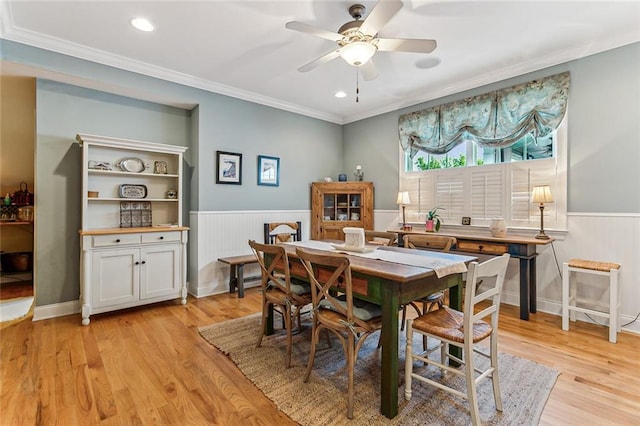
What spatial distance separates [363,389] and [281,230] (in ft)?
10.0

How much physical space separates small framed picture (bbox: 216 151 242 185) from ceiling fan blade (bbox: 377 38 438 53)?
2584 mm

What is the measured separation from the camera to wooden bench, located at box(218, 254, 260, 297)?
3986 mm

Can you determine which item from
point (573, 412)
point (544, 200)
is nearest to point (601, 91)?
point (544, 200)

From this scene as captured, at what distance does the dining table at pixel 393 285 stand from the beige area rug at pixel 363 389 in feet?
0.66

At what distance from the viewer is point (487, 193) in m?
3.84

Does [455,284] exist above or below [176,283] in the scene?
above

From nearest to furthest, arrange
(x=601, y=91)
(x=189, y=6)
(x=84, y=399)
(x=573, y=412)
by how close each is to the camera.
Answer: (x=573, y=412), (x=84, y=399), (x=189, y=6), (x=601, y=91)

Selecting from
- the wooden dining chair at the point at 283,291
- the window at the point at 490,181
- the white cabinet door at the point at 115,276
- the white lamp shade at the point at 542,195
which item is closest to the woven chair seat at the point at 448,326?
the wooden dining chair at the point at 283,291

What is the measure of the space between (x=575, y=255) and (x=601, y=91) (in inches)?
65.3

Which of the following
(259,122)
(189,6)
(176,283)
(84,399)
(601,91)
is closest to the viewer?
(84,399)

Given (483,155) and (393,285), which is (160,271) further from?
(483,155)

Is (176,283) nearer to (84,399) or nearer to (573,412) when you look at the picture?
(84,399)

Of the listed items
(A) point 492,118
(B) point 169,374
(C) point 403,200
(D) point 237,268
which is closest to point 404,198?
(C) point 403,200

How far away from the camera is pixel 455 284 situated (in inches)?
85.8
